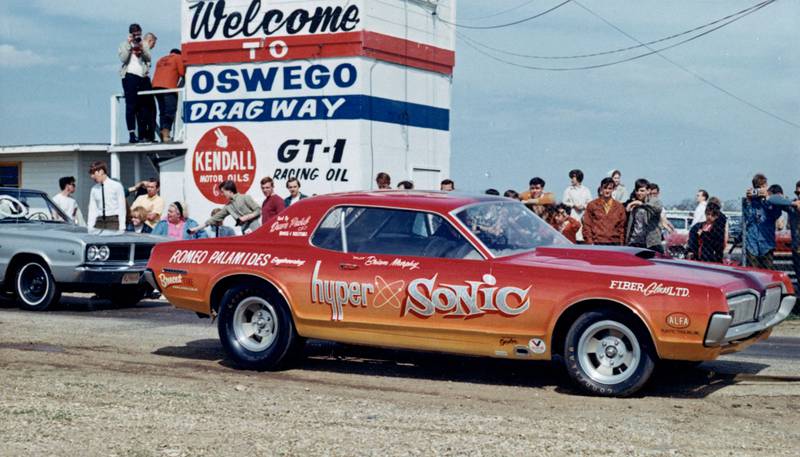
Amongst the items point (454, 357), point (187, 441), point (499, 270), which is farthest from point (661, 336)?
point (187, 441)

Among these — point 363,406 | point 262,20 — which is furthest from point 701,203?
point 363,406

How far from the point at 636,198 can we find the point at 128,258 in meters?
6.40

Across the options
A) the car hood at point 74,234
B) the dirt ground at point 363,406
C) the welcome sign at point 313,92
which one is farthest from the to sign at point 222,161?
the dirt ground at point 363,406

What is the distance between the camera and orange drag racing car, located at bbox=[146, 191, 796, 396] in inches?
307

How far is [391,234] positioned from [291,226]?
3.08 ft

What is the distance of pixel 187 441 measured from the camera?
6.41m

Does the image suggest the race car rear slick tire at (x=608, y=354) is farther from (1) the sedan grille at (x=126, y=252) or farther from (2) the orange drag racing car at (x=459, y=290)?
(1) the sedan grille at (x=126, y=252)

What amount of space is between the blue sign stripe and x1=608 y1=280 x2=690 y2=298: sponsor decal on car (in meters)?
9.65

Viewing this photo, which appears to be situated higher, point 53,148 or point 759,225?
point 53,148

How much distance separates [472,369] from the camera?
366 inches

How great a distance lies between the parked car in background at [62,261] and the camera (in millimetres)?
13820

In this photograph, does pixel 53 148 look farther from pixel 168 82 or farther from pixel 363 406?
pixel 363 406

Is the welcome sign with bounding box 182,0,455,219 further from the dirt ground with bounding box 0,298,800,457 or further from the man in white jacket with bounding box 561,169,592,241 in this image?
the dirt ground with bounding box 0,298,800,457

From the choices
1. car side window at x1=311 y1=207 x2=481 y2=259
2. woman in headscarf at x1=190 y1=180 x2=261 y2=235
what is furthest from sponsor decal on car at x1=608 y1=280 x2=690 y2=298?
woman in headscarf at x1=190 y1=180 x2=261 y2=235
